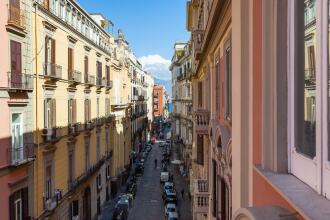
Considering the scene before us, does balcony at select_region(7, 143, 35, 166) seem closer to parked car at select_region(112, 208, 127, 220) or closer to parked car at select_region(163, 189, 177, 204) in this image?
parked car at select_region(112, 208, 127, 220)

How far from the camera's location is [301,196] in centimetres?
250

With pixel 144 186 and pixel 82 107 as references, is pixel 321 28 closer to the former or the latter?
pixel 82 107

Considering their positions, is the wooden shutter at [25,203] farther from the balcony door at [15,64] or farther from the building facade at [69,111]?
the balcony door at [15,64]

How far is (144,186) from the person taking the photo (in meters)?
44.8

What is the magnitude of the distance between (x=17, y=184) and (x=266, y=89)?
555 inches

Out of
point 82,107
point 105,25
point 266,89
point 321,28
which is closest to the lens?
point 321,28

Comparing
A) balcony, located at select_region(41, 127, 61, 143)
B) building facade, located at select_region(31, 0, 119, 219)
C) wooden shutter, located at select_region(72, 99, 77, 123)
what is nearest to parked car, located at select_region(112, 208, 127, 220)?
building facade, located at select_region(31, 0, 119, 219)

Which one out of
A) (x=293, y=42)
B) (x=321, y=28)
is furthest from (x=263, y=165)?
(x=321, y=28)

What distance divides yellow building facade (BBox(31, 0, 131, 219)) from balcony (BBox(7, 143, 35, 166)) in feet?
2.64

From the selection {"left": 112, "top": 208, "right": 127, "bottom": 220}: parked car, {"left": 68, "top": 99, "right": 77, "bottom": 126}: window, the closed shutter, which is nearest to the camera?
the closed shutter

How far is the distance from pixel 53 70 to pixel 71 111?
4.72m

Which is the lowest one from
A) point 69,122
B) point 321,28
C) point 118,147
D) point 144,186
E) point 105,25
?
point 144,186

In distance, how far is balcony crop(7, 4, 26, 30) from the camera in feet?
48.0

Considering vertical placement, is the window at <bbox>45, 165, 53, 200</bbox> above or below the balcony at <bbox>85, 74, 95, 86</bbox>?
below
